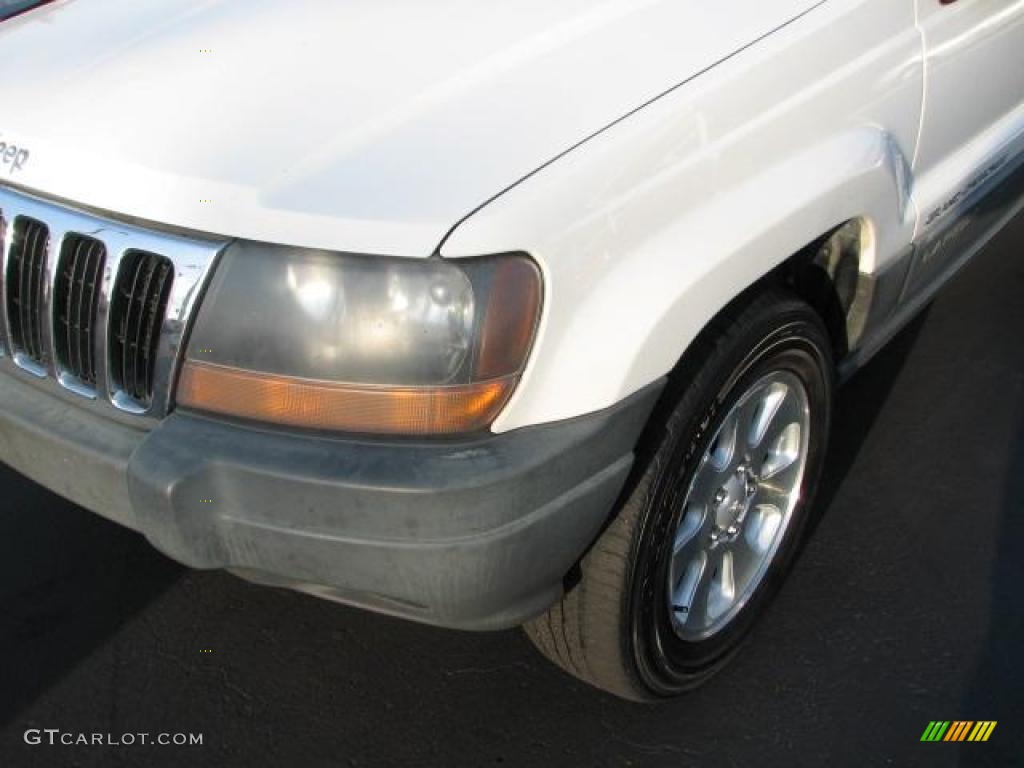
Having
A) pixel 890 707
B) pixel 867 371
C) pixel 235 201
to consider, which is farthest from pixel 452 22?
pixel 867 371

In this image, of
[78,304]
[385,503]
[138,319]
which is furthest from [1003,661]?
[78,304]

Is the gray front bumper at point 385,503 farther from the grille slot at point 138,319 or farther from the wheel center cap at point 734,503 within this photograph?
the wheel center cap at point 734,503

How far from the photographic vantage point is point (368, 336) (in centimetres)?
185

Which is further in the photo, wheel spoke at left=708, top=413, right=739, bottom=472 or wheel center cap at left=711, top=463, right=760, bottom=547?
wheel center cap at left=711, top=463, right=760, bottom=547

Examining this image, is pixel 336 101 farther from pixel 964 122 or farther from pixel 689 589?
pixel 964 122

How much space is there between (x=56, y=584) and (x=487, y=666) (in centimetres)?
115

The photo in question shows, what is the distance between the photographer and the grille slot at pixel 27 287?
2.13m

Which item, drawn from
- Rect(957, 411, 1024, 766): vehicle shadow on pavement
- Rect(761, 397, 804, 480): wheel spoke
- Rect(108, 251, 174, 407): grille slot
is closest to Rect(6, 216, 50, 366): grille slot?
Rect(108, 251, 174, 407): grille slot

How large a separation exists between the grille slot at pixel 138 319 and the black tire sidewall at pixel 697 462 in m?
0.93

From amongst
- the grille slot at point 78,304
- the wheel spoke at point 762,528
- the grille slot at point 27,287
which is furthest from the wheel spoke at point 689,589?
the grille slot at point 27,287

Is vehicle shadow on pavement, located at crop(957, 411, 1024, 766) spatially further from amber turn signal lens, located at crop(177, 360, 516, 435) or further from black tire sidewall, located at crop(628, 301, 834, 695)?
amber turn signal lens, located at crop(177, 360, 516, 435)

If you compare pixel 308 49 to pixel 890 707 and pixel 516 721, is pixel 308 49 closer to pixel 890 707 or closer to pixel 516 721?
pixel 516 721

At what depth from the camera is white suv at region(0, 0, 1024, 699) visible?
185 cm

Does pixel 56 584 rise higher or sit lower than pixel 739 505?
lower
